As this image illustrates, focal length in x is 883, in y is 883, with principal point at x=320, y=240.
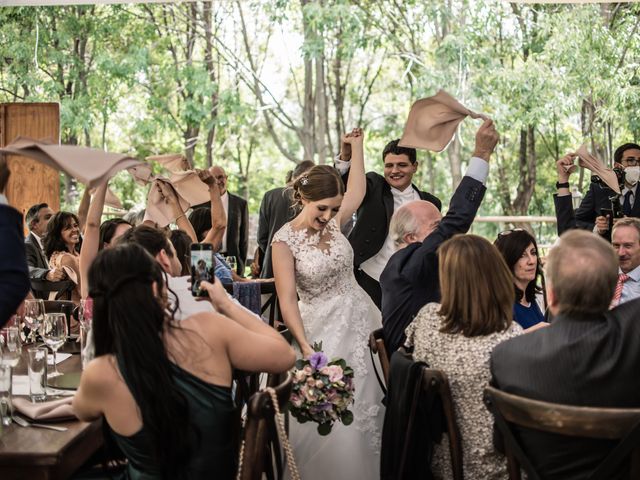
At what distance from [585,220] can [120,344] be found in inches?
163

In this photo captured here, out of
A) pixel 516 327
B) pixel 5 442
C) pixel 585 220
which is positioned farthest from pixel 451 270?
pixel 585 220

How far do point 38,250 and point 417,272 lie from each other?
3.56 metres

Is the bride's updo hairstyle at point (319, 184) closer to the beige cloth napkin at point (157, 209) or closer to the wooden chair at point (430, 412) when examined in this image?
the beige cloth napkin at point (157, 209)

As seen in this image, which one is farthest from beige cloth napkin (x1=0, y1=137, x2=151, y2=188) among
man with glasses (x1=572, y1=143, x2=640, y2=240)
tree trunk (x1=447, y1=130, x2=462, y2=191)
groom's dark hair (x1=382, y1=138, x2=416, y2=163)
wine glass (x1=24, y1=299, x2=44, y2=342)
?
tree trunk (x1=447, y1=130, x2=462, y2=191)

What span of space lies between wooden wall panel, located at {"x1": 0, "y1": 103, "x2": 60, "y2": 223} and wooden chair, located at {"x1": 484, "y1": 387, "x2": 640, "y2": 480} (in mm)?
7584

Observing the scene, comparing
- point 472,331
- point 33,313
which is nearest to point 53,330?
point 33,313

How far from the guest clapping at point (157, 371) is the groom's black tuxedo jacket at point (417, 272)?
1105mm

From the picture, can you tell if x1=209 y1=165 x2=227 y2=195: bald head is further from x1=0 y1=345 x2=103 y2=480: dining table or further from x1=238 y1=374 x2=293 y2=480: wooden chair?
x1=238 y1=374 x2=293 y2=480: wooden chair

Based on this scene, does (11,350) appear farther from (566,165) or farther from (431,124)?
(566,165)

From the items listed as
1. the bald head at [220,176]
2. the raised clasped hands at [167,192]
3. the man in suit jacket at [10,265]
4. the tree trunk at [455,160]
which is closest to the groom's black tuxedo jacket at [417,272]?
the raised clasped hands at [167,192]

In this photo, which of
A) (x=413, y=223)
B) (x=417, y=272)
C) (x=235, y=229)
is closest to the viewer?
(x=417, y=272)

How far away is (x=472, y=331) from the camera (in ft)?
8.95

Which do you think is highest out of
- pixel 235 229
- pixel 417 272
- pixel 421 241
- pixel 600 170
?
pixel 600 170

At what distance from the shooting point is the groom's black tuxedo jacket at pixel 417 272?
10.7 feet
